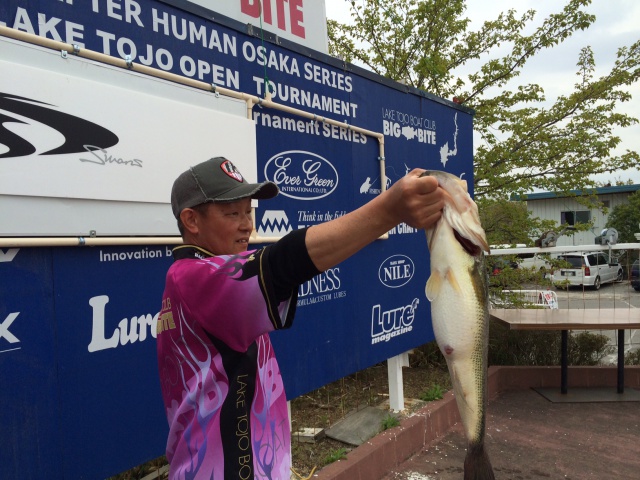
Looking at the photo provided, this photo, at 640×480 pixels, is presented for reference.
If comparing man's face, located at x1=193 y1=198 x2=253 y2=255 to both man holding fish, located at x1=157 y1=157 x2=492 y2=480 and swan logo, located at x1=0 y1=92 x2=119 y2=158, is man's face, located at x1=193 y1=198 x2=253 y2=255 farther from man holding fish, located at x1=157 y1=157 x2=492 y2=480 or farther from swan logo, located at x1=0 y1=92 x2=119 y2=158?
swan logo, located at x1=0 y1=92 x2=119 y2=158

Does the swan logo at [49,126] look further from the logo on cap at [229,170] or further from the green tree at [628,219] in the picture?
the green tree at [628,219]

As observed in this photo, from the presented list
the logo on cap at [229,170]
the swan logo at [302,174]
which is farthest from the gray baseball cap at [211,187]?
the swan logo at [302,174]

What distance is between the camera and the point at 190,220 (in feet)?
5.94

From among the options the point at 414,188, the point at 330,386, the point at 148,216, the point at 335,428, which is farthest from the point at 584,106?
the point at 414,188

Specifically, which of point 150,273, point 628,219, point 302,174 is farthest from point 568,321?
point 628,219

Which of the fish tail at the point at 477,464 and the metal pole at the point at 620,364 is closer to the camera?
the fish tail at the point at 477,464

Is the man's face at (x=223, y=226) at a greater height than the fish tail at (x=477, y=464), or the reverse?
the man's face at (x=223, y=226)

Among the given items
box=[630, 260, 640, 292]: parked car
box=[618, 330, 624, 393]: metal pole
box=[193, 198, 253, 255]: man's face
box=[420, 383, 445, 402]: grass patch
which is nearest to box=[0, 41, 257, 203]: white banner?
box=[193, 198, 253, 255]: man's face

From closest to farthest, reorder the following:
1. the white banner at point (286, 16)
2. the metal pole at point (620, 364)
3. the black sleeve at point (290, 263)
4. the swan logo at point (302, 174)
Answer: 1. the black sleeve at point (290, 263)
2. the swan logo at point (302, 174)
3. the white banner at point (286, 16)
4. the metal pole at point (620, 364)

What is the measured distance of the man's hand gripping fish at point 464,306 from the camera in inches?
68.2

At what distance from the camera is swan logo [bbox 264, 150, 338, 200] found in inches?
168

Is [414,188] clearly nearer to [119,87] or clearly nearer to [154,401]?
[119,87]

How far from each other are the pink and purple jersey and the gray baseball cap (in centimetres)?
17

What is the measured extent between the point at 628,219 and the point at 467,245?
32987 millimetres
